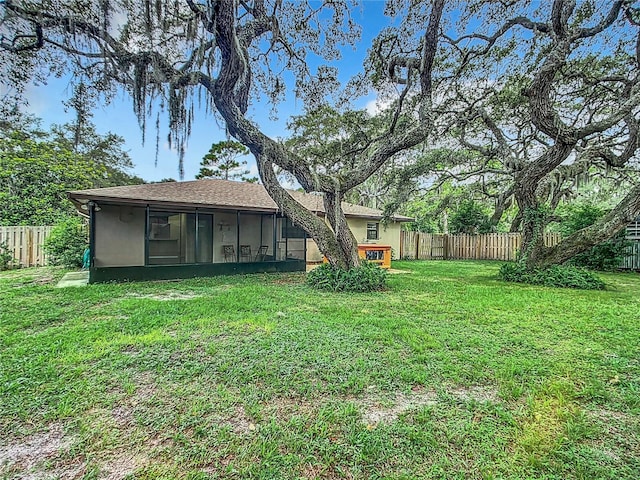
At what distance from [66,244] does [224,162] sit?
12.0 m

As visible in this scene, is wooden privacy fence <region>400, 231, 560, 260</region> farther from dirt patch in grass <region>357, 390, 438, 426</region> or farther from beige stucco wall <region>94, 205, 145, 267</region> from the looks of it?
dirt patch in grass <region>357, 390, 438, 426</region>

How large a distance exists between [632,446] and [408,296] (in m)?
4.71

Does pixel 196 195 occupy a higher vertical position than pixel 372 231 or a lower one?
higher

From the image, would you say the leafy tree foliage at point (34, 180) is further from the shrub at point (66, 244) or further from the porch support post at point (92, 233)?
the porch support post at point (92, 233)

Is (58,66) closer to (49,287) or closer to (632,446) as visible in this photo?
(49,287)

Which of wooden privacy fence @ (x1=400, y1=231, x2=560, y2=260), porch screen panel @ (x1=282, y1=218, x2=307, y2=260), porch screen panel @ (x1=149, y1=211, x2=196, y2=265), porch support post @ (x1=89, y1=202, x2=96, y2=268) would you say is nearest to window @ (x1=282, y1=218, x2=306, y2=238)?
porch screen panel @ (x1=282, y1=218, x2=307, y2=260)

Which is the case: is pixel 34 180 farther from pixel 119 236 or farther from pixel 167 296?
pixel 167 296

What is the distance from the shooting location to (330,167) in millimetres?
11445

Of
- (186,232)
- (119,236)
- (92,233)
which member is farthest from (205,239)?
(92,233)

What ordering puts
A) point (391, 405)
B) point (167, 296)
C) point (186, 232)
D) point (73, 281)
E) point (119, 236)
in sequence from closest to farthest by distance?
point (391, 405)
point (167, 296)
point (73, 281)
point (119, 236)
point (186, 232)

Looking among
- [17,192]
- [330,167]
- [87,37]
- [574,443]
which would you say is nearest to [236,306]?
[574,443]

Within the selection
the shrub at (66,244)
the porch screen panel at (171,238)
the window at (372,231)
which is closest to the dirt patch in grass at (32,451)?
the porch screen panel at (171,238)

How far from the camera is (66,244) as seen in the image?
10.7 metres

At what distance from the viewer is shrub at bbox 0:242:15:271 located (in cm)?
1027
